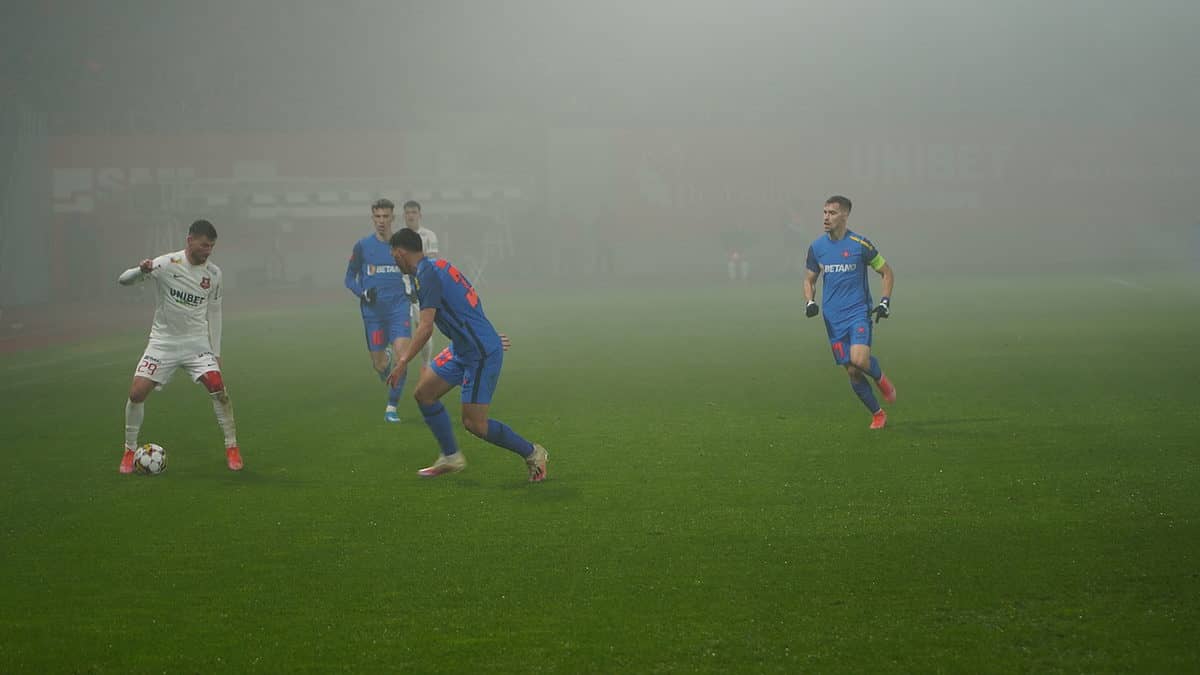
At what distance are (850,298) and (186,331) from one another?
18.4 ft

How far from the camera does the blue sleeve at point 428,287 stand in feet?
26.6

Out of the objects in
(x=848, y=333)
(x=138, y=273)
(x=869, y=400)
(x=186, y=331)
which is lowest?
(x=869, y=400)

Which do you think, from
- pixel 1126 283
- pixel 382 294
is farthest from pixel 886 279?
pixel 1126 283

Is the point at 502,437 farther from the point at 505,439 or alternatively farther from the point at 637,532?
the point at 637,532

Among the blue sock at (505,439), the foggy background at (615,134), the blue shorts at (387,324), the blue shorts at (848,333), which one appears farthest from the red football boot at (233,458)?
the foggy background at (615,134)

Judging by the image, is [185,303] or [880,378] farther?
[880,378]

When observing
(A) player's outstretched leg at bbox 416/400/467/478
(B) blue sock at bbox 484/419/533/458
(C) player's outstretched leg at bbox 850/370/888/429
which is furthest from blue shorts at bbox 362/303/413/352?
(C) player's outstretched leg at bbox 850/370/888/429

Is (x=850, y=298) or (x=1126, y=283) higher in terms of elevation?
(x=850, y=298)

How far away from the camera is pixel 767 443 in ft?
32.2

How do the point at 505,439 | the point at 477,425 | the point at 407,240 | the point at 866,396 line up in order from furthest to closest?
the point at 866,396
the point at 505,439
the point at 477,425
the point at 407,240

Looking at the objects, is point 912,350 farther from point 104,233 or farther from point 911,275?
point 104,233

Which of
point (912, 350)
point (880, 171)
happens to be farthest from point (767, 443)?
point (880, 171)

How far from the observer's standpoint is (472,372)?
27.6ft

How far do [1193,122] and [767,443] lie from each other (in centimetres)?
5118
